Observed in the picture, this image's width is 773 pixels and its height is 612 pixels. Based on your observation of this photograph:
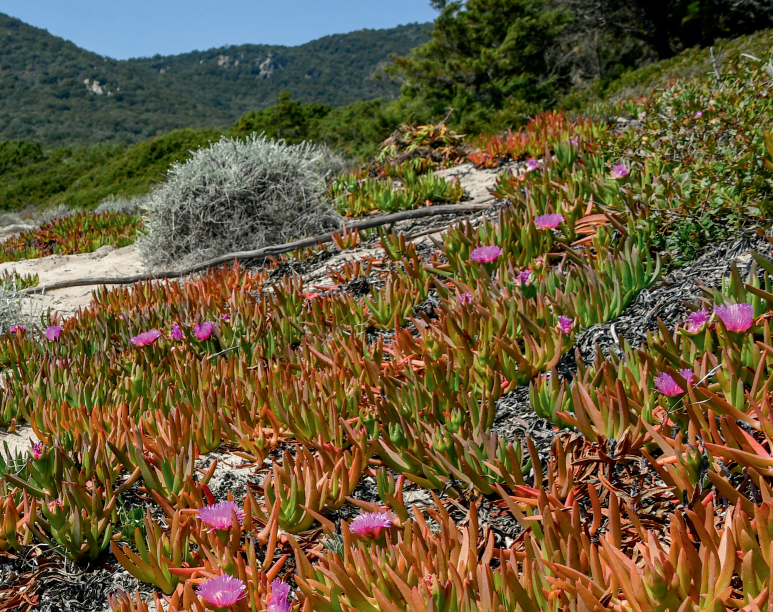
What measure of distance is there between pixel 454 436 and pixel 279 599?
0.68 metres

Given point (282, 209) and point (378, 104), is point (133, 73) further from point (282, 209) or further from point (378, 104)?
point (282, 209)

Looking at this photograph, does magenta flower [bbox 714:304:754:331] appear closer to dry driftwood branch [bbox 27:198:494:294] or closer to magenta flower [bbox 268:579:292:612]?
magenta flower [bbox 268:579:292:612]

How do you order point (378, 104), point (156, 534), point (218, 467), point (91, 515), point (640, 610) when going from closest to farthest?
point (640, 610), point (156, 534), point (91, 515), point (218, 467), point (378, 104)

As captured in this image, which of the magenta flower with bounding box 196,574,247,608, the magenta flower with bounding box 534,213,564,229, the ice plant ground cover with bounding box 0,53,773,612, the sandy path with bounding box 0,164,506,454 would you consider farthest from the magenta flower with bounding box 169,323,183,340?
the magenta flower with bounding box 534,213,564,229

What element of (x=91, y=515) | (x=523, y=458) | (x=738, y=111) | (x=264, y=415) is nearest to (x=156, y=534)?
(x=91, y=515)

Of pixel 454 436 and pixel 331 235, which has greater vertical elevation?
pixel 331 235

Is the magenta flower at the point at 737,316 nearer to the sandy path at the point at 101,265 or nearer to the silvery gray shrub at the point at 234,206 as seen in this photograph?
the sandy path at the point at 101,265

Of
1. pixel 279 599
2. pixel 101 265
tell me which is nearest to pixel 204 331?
pixel 279 599

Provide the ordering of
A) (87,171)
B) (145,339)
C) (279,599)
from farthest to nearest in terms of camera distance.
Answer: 1. (87,171)
2. (145,339)
3. (279,599)

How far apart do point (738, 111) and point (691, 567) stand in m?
3.27

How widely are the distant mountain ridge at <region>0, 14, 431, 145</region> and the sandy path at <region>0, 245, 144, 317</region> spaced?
95.1ft

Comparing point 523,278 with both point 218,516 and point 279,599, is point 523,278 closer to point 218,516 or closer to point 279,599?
point 218,516

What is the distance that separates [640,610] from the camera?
3.95 feet

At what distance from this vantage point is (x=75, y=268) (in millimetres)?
7512
